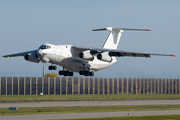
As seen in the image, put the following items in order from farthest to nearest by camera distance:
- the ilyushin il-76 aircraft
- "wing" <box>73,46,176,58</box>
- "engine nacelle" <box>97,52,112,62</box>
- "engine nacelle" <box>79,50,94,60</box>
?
"wing" <box>73,46,176,58</box> < "engine nacelle" <box>97,52,112,62</box> < "engine nacelle" <box>79,50,94,60</box> < the ilyushin il-76 aircraft

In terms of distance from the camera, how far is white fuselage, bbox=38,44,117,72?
31808 millimetres

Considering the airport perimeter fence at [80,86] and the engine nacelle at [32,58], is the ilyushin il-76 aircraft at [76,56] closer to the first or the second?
the engine nacelle at [32,58]

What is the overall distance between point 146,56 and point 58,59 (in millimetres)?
10257

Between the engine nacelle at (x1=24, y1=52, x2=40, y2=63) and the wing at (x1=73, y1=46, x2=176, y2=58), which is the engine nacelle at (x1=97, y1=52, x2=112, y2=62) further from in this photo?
the engine nacelle at (x1=24, y1=52, x2=40, y2=63)

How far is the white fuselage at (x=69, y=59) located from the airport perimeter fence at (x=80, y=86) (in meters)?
20.8

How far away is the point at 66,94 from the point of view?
56.9m

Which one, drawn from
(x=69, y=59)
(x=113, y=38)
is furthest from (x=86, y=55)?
(x=113, y=38)

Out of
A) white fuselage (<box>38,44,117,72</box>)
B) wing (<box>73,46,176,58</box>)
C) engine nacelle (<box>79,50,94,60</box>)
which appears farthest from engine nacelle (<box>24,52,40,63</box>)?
engine nacelle (<box>79,50,94,60</box>)

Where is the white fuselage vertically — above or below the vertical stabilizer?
below

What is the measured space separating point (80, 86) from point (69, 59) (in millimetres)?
25142

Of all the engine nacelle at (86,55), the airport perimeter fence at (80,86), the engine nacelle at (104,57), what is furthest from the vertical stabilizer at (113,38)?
the airport perimeter fence at (80,86)

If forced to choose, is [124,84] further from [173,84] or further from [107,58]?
[107,58]

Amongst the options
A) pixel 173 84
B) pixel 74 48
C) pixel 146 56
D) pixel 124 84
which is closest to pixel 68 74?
pixel 74 48

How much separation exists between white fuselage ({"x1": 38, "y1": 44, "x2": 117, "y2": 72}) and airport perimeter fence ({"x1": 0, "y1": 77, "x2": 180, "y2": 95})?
2080cm
